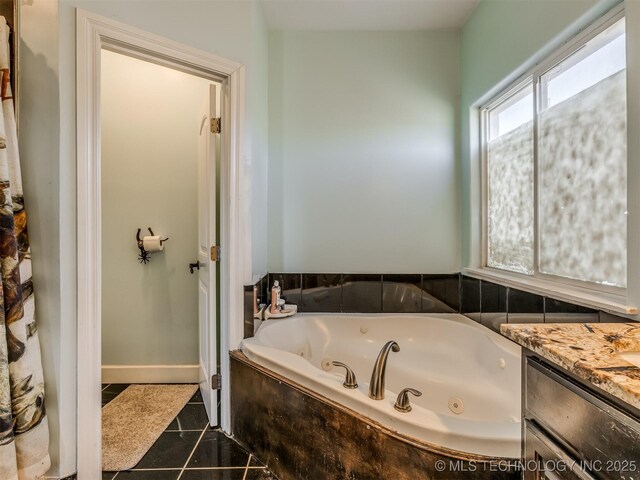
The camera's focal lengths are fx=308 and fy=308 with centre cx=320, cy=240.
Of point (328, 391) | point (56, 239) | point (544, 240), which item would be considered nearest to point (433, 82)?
point (544, 240)

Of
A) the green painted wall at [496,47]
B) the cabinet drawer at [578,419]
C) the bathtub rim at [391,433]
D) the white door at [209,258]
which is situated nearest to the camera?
the cabinet drawer at [578,419]

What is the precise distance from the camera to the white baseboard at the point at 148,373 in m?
2.32

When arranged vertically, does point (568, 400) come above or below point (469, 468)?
above

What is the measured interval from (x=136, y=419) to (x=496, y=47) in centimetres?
314

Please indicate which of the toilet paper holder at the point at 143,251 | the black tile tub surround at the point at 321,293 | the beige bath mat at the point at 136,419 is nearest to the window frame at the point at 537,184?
the black tile tub surround at the point at 321,293

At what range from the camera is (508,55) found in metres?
1.77

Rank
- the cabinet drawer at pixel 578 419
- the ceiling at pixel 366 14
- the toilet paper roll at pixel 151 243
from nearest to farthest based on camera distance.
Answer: the cabinet drawer at pixel 578 419 → the ceiling at pixel 366 14 → the toilet paper roll at pixel 151 243

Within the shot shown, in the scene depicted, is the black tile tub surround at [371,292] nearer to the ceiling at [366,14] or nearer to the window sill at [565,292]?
the window sill at [565,292]

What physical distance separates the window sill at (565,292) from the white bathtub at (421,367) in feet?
1.06

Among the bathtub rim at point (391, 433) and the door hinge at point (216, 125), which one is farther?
the door hinge at point (216, 125)

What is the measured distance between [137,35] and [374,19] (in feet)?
5.17

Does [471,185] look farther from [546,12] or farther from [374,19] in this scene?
[374,19]

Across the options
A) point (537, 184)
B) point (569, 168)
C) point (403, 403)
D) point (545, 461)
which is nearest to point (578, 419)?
point (545, 461)

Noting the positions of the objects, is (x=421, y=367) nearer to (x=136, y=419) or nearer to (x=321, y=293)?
(x=321, y=293)
